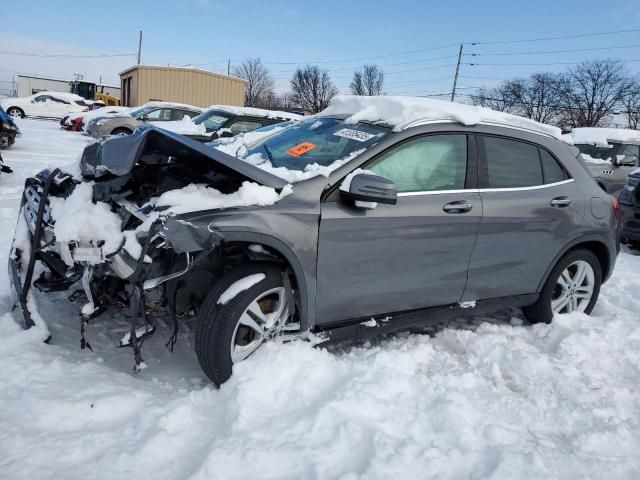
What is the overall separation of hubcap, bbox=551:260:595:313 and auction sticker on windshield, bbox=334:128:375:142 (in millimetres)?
2068

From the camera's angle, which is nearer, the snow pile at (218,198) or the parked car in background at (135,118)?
the snow pile at (218,198)

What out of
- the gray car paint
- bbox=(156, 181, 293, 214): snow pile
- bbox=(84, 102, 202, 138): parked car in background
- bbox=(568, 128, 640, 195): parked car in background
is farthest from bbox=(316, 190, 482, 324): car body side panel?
bbox=(84, 102, 202, 138): parked car in background

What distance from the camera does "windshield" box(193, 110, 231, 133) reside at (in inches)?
401

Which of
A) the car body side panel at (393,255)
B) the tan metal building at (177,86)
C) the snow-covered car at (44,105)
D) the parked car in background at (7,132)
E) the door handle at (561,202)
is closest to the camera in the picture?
the car body side panel at (393,255)

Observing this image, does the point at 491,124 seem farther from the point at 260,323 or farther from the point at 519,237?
the point at 260,323

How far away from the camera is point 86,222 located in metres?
2.55

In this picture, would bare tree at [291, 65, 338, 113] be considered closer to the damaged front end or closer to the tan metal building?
the tan metal building

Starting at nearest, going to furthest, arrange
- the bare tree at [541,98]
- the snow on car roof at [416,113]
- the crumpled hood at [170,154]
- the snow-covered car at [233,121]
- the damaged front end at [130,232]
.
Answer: the damaged front end at [130,232] < the crumpled hood at [170,154] < the snow on car roof at [416,113] < the snow-covered car at [233,121] < the bare tree at [541,98]

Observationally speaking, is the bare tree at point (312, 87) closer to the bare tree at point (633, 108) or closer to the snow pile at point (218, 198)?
the bare tree at point (633, 108)

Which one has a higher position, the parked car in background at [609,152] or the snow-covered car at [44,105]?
the snow-covered car at [44,105]

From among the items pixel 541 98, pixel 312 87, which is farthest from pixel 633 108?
pixel 312 87

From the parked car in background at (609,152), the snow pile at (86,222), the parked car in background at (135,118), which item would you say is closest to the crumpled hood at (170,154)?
the snow pile at (86,222)

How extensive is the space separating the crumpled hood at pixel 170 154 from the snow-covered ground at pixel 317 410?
101 cm

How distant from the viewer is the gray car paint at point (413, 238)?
2703 mm
